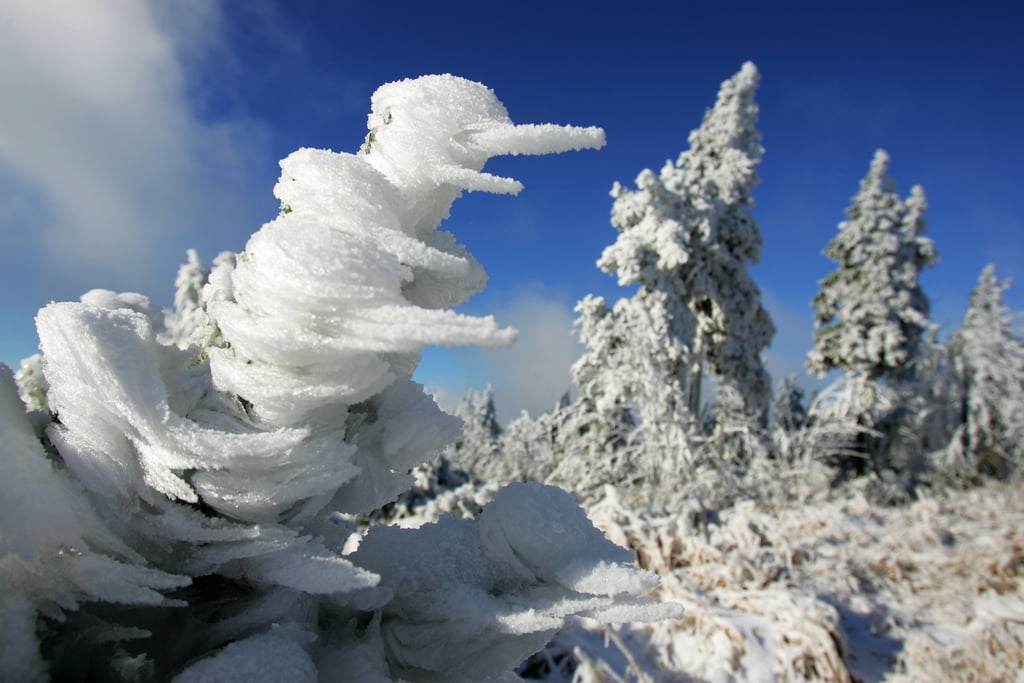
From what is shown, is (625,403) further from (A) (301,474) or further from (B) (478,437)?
(B) (478,437)

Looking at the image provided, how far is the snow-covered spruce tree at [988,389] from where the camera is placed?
2055 cm

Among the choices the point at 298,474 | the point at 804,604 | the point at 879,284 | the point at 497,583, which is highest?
the point at 879,284

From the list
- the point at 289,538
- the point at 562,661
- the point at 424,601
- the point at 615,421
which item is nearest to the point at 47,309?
the point at 289,538

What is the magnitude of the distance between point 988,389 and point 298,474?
1169 inches

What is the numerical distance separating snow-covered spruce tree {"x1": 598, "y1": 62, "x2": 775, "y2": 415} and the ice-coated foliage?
4.40 metres

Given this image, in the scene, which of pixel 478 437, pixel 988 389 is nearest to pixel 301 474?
pixel 988 389

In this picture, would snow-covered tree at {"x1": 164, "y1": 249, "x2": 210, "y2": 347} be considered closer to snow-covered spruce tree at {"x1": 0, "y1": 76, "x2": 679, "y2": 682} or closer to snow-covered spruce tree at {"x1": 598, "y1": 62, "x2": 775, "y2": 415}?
snow-covered spruce tree at {"x1": 598, "y1": 62, "x2": 775, "y2": 415}

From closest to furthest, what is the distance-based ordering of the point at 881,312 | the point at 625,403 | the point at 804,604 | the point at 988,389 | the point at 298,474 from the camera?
the point at 298,474, the point at 804,604, the point at 625,403, the point at 881,312, the point at 988,389

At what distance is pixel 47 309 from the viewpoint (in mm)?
1021

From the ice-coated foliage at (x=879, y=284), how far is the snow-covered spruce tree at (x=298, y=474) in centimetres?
2153

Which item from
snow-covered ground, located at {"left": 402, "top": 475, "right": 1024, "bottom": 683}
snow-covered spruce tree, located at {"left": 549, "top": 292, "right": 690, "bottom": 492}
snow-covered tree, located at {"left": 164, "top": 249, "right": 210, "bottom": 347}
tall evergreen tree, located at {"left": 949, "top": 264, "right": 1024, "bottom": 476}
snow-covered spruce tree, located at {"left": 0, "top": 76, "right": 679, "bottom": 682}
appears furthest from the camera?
tall evergreen tree, located at {"left": 949, "top": 264, "right": 1024, "bottom": 476}

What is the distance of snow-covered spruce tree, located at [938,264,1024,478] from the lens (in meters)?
20.5

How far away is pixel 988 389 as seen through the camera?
75.5 feet

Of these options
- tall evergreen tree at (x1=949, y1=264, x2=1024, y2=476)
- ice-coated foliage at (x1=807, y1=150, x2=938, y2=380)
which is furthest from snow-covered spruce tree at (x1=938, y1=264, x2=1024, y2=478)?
ice-coated foliage at (x1=807, y1=150, x2=938, y2=380)
